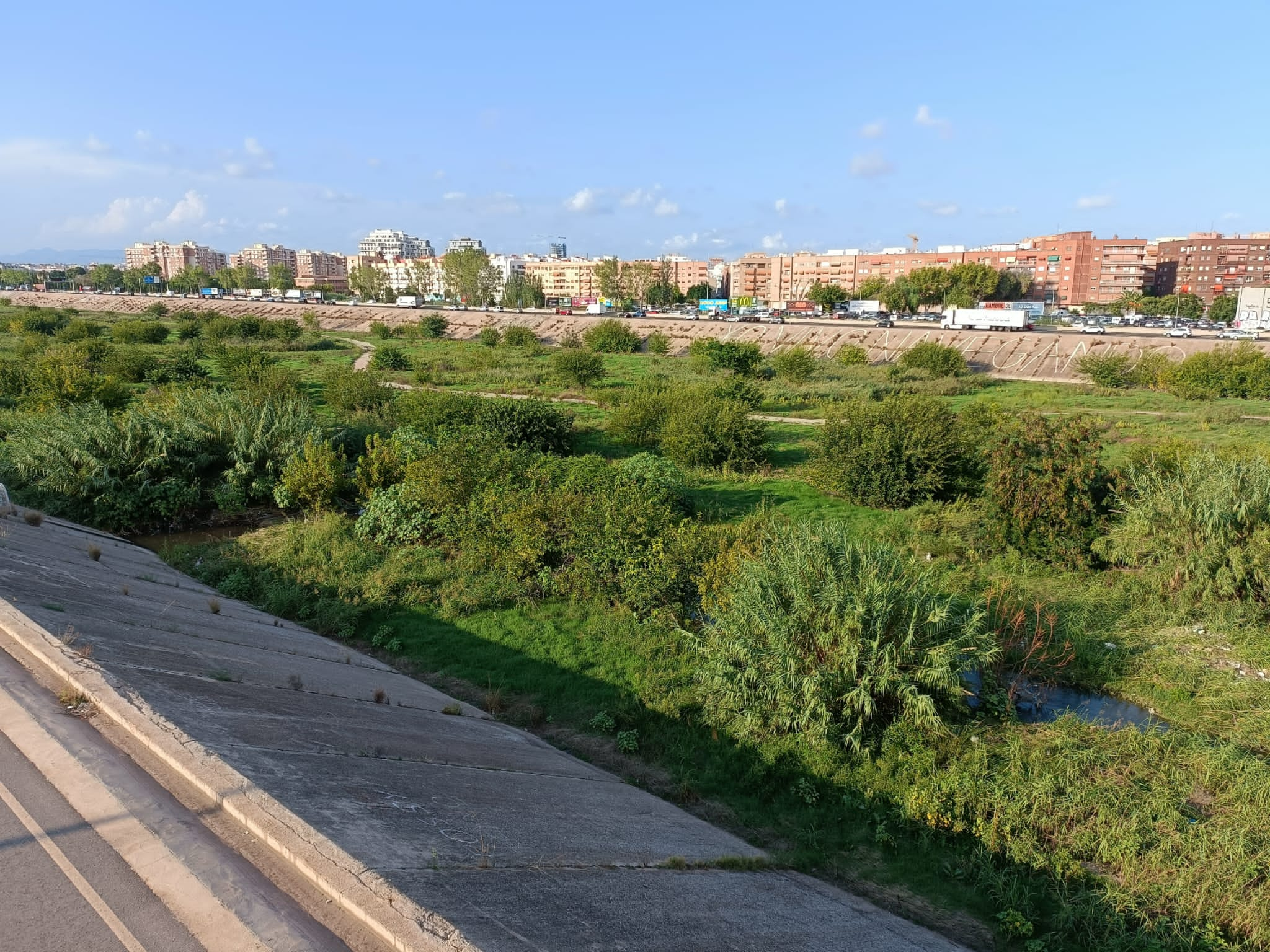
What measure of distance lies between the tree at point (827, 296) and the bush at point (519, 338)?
4166cm

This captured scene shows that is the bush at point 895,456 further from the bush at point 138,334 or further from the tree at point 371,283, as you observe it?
the tree at point 371,283

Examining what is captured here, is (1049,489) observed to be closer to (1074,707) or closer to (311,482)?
(1074,707)

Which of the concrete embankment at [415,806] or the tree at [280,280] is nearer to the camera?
the concrete embankment at [415,806]

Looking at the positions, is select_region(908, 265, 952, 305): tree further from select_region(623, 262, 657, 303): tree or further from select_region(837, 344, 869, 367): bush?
select_region(837, 344, 869, 367): bush

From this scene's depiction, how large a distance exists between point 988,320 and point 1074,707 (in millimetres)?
55766

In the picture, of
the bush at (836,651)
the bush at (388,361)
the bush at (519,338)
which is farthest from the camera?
the bush at (519,338)

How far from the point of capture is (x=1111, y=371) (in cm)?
4297

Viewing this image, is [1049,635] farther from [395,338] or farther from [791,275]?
[791,275]

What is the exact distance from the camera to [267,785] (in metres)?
4.27

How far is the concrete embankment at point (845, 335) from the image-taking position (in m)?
50.1

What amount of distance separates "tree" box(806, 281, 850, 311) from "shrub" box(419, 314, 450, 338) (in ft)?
146

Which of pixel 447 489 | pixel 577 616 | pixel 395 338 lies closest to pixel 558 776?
pixel 577 616

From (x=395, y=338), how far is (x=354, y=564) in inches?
2433

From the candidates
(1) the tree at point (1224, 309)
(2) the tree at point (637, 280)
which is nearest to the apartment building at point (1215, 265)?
(1) the tree at point (1224, 309)
